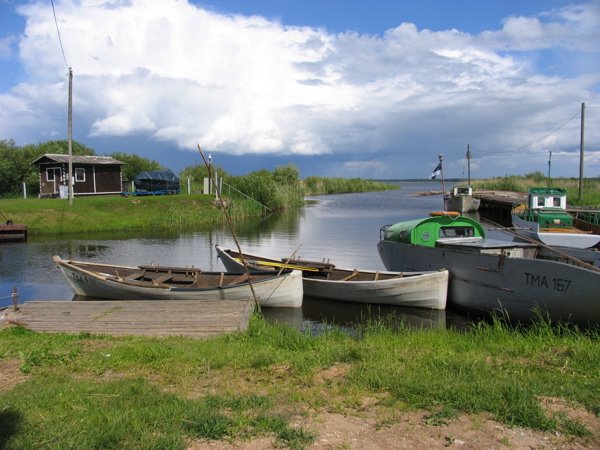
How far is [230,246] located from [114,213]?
12.5 metres

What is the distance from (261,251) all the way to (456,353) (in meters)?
21.6

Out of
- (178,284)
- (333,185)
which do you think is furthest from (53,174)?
(333,185)

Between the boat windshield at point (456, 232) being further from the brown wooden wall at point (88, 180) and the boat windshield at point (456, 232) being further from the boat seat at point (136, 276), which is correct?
the brown wooden wall at point (88, 180)

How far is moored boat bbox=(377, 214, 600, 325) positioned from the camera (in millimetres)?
11633

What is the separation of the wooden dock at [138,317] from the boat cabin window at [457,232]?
7738 millimetres

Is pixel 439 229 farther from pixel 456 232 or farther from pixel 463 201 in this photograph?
pixel 463 201

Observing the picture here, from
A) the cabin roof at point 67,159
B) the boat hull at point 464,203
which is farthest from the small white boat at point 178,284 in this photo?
the boat hull at point 464,203

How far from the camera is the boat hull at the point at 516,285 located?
11500 millimetres

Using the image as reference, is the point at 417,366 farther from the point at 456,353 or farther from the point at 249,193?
the point at 249,193

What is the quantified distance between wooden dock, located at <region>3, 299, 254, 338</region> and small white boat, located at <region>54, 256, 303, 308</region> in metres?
1.39

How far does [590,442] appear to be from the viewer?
4836 millimetres

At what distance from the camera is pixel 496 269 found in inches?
545

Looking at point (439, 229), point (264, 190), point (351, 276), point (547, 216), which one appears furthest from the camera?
point (264, 190)

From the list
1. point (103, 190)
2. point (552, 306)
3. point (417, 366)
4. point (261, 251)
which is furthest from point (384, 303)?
point (103, 190)
